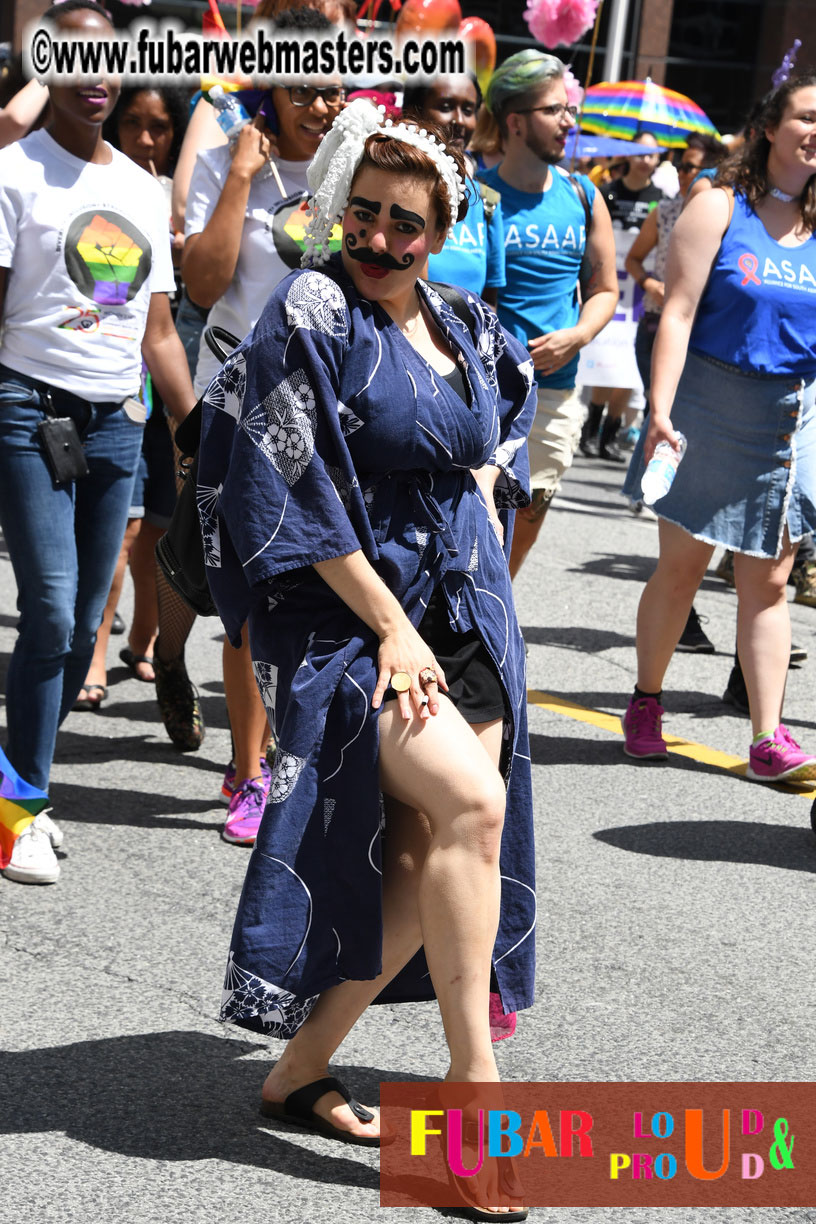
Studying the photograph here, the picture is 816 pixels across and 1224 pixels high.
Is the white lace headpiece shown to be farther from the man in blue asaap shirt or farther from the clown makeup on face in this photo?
the man in blue asaap shirt

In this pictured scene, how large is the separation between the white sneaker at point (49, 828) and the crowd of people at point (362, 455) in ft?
0.05

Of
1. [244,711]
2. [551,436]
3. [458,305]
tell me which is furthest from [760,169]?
[458,305]

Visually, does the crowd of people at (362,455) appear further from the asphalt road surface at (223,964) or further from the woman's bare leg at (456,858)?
the asphalt road surface at (223,964)

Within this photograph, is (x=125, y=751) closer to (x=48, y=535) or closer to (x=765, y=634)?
(x=48, y=535)

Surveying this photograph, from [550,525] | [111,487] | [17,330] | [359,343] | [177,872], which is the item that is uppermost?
[359,343]

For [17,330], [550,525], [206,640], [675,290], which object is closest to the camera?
[17,330]

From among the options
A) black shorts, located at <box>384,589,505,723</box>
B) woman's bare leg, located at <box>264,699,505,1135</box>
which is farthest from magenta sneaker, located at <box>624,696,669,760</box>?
woman's bare leg, located at <box>264,699,505,1135</box>

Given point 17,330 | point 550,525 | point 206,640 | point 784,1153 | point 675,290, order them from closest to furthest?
point 784,1153, point 17,330, point 675,290, point 206,640, point 550,525

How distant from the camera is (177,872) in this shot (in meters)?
4.53

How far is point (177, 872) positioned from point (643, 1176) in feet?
6.08

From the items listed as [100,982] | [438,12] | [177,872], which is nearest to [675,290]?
[438,12]

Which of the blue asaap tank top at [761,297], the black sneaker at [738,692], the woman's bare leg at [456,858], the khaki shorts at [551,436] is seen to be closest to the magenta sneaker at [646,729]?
the black sneaker at [738,692]

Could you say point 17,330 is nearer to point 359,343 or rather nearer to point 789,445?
point 359,343

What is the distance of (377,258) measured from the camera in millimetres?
2969
